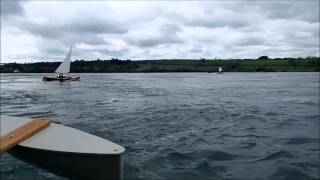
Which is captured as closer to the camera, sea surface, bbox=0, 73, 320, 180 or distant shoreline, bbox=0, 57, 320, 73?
sea surface, bbox=0, 73, 320, 180

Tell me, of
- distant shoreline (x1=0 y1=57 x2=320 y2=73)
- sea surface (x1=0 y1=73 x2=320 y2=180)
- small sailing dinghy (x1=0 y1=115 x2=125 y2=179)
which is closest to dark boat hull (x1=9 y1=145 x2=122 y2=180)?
small sailing dinghy (x1=0 y1=115 x2=125 y2=179)

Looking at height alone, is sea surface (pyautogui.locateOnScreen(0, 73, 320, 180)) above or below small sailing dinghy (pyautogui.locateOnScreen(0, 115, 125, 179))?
below

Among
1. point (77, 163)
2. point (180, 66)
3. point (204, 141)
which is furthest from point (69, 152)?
point (180, 66)

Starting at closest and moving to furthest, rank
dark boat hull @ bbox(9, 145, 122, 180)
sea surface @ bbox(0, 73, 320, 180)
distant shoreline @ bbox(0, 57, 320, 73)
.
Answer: dark boat hull @ bbox(9, 145, 122, 180)
sea surface @ bbox(0, 73, 320, 180)
distant shoreline @ bbox(0, 57, 320, 73)

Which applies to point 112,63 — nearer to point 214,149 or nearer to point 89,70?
point 89,70

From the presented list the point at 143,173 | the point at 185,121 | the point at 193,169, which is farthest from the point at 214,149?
the point at 185,121

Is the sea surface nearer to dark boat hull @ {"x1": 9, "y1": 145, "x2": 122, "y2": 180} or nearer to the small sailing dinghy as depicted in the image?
the small sailing dinghy

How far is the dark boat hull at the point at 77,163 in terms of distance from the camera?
6129 millimetres

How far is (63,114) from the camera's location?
22391mm

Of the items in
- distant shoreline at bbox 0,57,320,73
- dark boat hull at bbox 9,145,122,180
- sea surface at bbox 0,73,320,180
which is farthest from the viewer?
distant shoreline at bbox 0,57,320,73

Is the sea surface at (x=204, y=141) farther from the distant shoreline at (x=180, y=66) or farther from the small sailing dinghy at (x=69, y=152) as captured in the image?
the distant shoreline at (x=180, y=66)

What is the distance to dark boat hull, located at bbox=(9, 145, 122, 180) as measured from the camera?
20.1 ft

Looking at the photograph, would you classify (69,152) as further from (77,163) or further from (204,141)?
(204,141)

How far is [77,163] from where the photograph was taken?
249 inches
